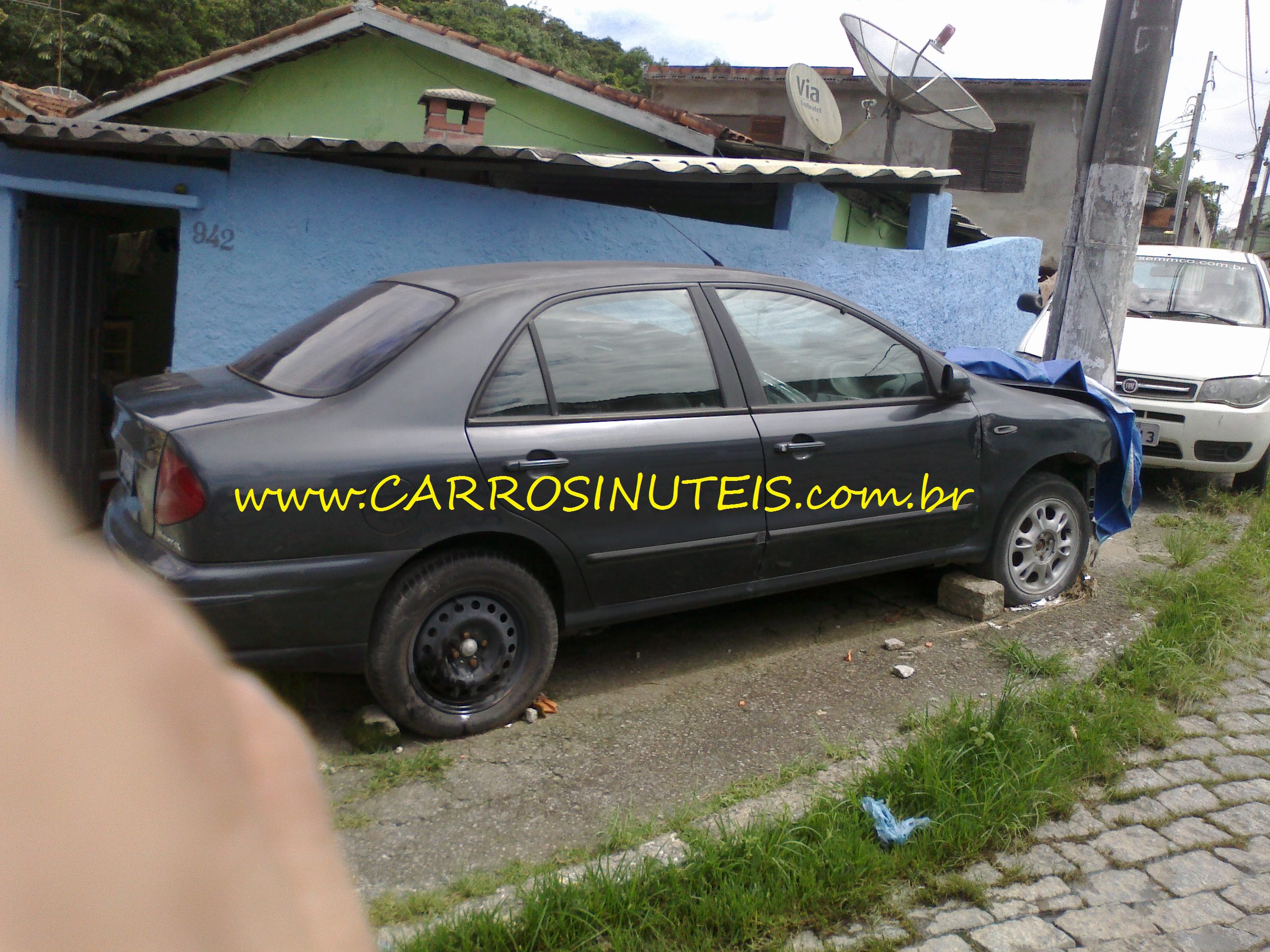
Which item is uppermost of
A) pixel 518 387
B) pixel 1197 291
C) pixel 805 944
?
pixel 1197 291

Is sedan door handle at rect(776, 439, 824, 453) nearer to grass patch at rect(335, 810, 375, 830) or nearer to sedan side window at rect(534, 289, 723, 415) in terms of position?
sedan side window at rect(534, 289, 723, 415)

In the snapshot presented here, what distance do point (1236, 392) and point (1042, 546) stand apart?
3.16 m

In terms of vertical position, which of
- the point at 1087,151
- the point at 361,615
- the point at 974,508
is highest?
the point at 1087,151

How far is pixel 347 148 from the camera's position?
223 inches

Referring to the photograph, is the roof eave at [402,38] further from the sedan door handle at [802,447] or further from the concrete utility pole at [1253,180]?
the concrete utility pole at [1253,180]

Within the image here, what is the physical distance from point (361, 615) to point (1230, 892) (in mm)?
2718

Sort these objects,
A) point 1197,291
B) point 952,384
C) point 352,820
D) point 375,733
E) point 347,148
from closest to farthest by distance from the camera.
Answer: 1. point 352,820
2. point 375,733
3. point 952,384
4. point 347,148
5. point 1197,291

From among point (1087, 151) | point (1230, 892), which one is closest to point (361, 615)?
point (1230, 892)

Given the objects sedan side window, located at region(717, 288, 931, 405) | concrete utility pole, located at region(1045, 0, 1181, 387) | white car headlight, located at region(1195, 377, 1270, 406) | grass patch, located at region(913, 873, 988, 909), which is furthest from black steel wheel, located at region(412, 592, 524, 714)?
white car headlight, located at region(1195, 377, 1270, 406)

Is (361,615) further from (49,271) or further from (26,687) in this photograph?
(49,271)

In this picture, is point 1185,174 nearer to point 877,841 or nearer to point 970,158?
point 970,158

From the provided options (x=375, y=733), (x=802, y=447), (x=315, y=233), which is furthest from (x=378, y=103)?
(x=375, y=733)

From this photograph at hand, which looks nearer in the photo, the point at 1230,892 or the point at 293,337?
the point at 1230,892

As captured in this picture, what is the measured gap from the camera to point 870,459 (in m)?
4.45
